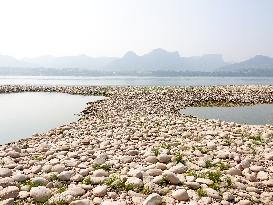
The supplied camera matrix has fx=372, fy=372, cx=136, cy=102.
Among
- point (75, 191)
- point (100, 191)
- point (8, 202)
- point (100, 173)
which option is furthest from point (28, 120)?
point (100, 191)

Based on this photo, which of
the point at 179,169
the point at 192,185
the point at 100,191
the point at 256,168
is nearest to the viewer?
the point at 100,191

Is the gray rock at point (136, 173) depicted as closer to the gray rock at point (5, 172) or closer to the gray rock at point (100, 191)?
the gray rock at point (100, 191)

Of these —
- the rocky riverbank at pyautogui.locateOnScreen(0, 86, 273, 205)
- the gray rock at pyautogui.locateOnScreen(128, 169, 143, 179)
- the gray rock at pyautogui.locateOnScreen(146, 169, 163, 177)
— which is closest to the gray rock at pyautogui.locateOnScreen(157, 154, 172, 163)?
the rocky riverbank at pyautogui.locateOnScreen(0, 86, 273, 205)

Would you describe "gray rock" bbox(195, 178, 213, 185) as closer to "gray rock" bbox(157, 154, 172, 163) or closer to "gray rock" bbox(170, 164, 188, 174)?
"gray rock" bbox(170, 164, 188, 174)

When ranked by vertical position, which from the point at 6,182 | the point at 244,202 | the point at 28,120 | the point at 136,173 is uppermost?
the point at 136,173

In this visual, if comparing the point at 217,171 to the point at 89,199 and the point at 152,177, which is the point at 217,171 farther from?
the point at 89,199

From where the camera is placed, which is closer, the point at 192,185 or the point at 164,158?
the point at 192,185

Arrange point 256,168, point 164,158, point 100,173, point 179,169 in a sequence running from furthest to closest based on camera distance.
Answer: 1. point 164,158
2. point 256,168
3. point 179,169
4. point 100,173

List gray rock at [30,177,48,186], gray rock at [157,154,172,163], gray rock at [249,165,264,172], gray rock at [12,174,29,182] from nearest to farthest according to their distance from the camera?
gray rock at [30,177,48,186] < gray rock at [12,174,29,182] < gray rock at [249,165,264,172] < gray rock at [157,154,172,163]

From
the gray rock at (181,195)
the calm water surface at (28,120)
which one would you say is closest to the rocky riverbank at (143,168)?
the gray rock at (181,195)

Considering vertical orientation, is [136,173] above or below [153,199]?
above

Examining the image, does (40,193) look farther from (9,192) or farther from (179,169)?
(179,169)

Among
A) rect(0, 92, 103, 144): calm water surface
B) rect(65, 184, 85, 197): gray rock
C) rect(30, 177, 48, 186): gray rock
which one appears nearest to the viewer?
rect(65, 184, 85, 197): gray rock

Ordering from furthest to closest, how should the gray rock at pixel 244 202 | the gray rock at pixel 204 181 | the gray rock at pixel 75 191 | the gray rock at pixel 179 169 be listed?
the gray rock at pixel 179 169 → the gray rock at pixel 204 181 → the gray rock at pixel 75 191 → the gray rock at pixel 244 202
